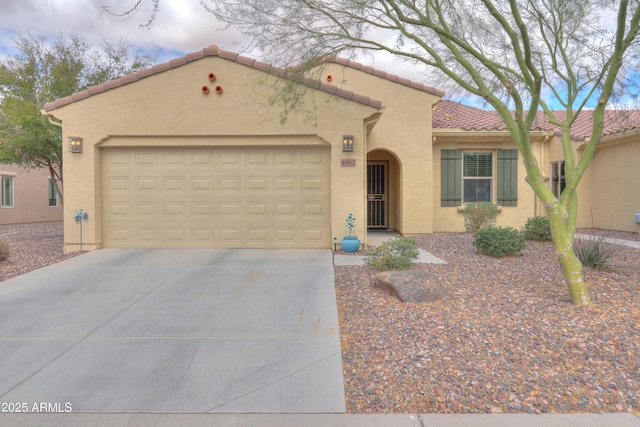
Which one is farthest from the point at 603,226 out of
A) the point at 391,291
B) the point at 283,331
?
the point at 283,331

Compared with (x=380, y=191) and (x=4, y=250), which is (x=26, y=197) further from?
(x=380, y=191)

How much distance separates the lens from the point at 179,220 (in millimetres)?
9180

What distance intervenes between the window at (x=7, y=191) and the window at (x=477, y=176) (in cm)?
2088

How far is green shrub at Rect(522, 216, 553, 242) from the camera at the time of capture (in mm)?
9562

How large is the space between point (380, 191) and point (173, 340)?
10524 millimetres

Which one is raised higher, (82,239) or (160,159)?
(160,159)

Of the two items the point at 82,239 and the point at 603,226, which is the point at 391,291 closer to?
the point at 82,239

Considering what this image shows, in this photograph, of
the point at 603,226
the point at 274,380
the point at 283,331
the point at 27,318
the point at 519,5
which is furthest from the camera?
the point at 603,226

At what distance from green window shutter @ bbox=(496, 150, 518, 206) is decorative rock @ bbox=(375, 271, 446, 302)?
837 cm

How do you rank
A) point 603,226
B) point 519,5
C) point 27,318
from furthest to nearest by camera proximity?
point 603,226, point 519,5, point 27,318

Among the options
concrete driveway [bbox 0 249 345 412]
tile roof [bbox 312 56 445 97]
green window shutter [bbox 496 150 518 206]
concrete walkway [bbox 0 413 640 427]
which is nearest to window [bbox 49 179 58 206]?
concrete driveway [bbox 0 249 345 412]

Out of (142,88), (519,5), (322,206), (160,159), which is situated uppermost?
(519,5)

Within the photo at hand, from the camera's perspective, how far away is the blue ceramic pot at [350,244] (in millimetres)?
8617

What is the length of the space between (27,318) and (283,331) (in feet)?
10.2
